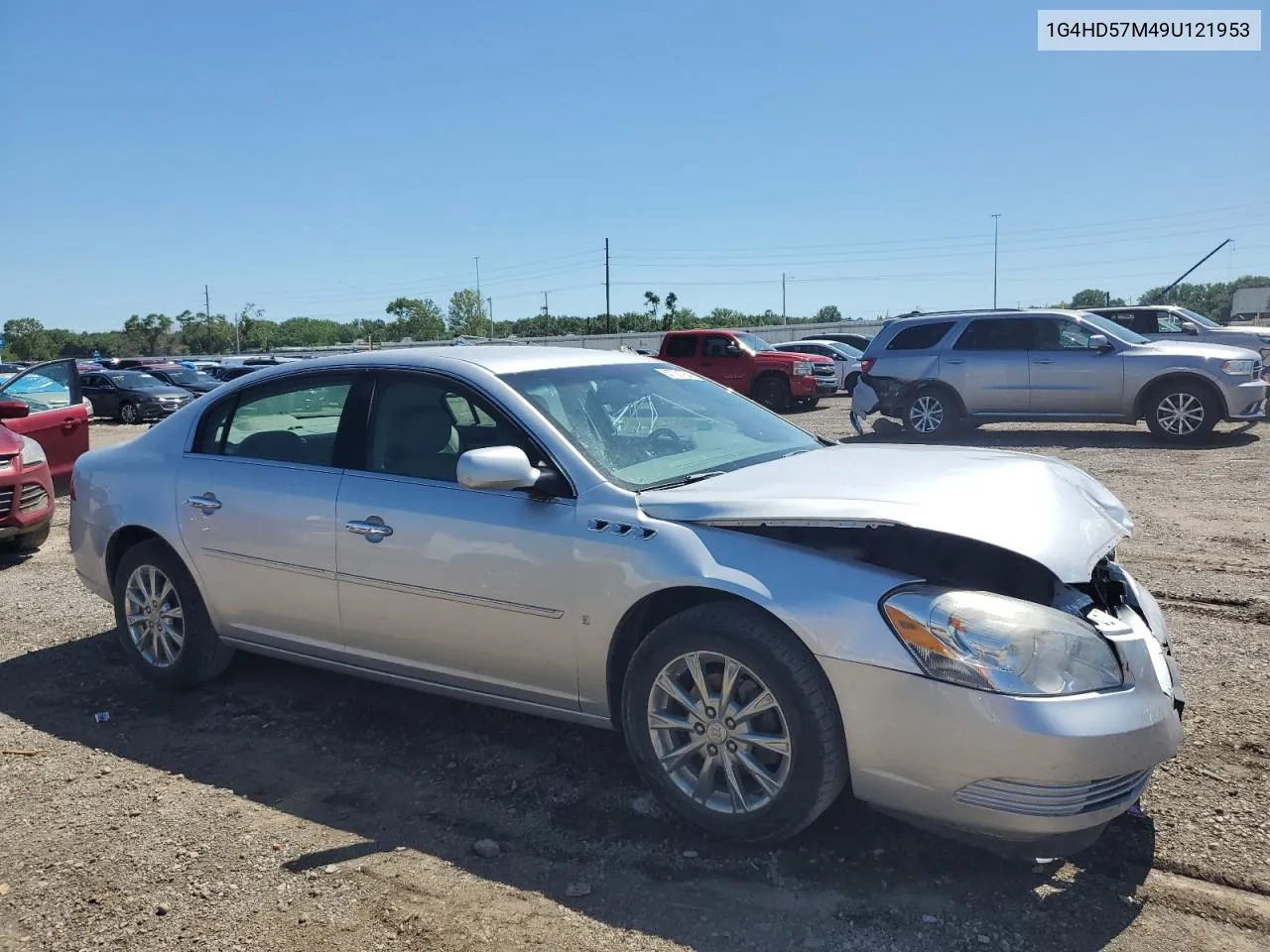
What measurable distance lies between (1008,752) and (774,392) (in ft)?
59.8

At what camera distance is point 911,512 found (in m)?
3.03

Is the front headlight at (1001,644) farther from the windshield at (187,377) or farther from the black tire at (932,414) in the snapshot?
the windshield at (187,377)

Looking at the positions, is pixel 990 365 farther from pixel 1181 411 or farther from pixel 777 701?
pixel 777 701

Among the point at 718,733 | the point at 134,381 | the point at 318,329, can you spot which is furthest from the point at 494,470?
the point at 318,329

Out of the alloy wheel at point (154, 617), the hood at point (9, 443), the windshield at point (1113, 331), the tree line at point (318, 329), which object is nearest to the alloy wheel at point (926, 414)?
the windshield at point (1113, 331)

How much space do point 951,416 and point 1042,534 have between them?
1146cm

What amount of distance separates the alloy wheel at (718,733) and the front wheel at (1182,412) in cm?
1154

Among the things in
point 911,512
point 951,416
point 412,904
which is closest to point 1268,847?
point 911,512

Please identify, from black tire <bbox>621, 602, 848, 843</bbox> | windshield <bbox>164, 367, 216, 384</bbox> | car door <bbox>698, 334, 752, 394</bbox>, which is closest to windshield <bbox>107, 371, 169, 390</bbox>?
windshield <bbox>164, 367, 216, 384</bbox>

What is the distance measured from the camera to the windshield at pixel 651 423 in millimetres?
3752

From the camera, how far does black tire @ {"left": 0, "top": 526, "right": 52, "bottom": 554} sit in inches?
316

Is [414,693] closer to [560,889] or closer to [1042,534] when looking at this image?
[560,889]

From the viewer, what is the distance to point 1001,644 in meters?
2.78

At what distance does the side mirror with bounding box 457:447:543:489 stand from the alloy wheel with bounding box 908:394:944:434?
1162 cm
